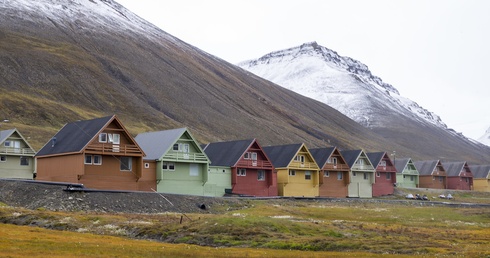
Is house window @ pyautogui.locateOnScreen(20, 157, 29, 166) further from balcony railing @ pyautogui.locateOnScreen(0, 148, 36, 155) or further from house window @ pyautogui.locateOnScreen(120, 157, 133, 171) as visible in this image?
house window @ pyautogui.locateOnScreen(120, 157, 133, 171)

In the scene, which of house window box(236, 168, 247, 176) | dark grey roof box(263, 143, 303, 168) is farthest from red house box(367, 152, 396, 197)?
house window box(236, 168, 247, 176)

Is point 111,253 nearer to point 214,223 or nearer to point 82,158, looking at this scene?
point 214,223

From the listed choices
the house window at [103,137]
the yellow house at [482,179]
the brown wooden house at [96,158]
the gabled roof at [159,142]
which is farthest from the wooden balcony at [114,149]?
the yellow house at [482,179]

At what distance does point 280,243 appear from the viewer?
156ft

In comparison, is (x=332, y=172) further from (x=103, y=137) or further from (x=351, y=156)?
(x=103, y=137)

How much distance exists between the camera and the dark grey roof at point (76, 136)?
80812 millimetres

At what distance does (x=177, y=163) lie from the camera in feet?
302

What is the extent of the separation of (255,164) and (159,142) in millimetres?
16893

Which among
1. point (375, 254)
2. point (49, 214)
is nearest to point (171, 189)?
point (49, 214)

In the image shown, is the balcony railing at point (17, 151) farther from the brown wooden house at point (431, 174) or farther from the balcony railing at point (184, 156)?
the brown wooden house at point (431, 174)

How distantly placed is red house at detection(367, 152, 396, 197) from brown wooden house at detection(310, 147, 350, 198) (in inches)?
576

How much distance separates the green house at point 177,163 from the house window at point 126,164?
3.68 metres

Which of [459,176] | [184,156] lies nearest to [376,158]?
[459,176]

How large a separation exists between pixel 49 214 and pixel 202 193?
37.3 metres
